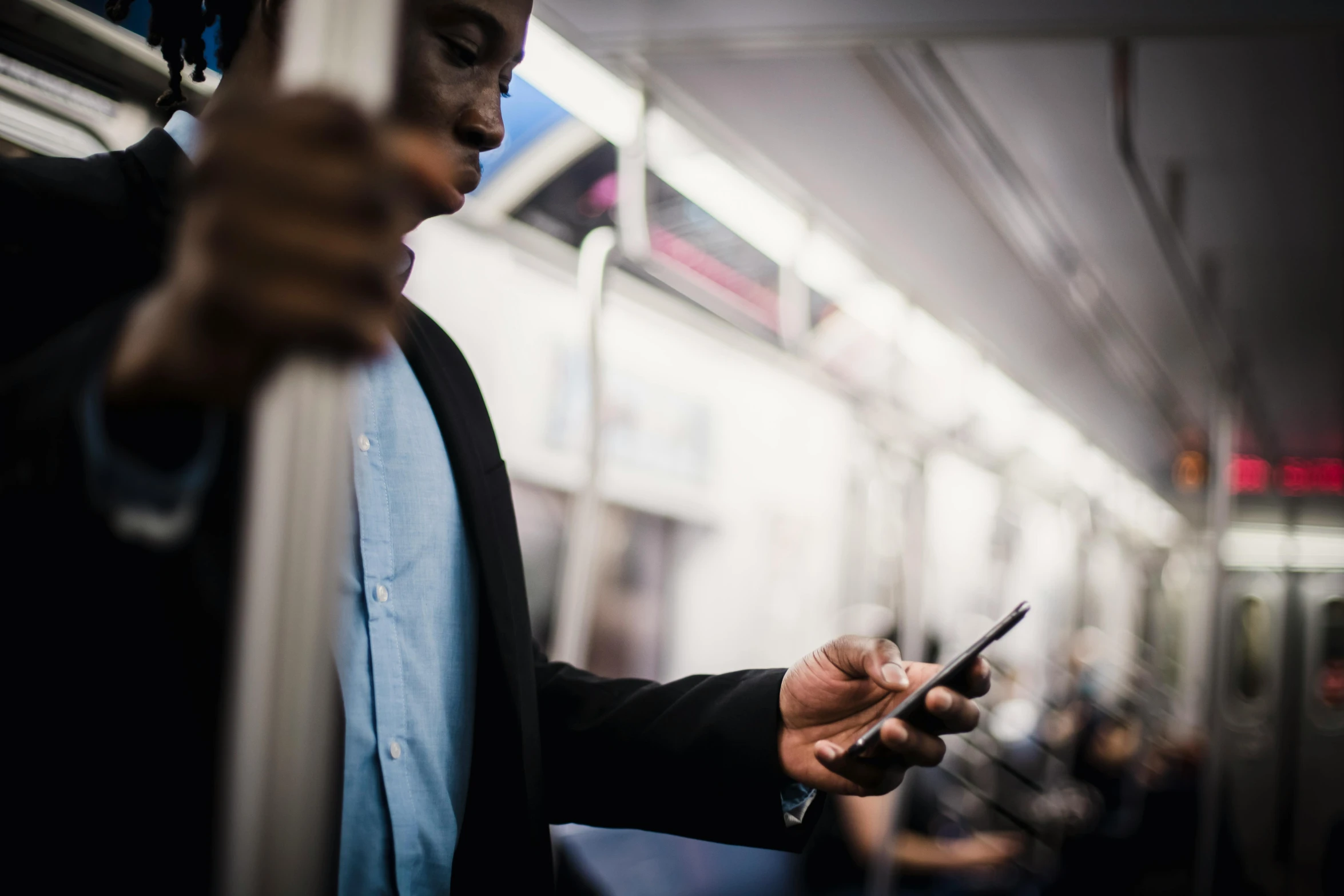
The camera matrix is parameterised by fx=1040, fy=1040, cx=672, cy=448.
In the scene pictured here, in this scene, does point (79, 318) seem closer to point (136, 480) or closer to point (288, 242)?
point (136, 480)

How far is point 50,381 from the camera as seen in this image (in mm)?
599

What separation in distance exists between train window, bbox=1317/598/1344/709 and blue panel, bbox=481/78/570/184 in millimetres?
7827

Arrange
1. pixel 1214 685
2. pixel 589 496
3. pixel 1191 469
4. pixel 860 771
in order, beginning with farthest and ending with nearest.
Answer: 1. pixel 1191 469
2. pixel 1214 685
3. pixel 589 496
4. pixel 860 771

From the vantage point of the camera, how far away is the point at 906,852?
428 centimetres

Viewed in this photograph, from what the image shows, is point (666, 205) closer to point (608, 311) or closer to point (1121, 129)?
point (608, 311)

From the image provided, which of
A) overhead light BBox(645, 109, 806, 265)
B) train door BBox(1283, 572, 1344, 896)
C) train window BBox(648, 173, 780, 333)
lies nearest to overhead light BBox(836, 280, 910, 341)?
train window BBox(648, 173, 780, 333)

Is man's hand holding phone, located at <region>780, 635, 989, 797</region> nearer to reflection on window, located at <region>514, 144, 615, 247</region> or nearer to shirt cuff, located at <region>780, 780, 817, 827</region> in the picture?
shirt cuff, located at <region>780, 780, 817, 827</region>

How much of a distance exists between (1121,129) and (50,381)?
2.86 meters

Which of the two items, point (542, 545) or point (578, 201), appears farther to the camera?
point (542, 545)

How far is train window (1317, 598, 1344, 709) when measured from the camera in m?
8.18

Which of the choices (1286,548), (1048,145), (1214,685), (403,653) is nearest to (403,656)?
(403,653)

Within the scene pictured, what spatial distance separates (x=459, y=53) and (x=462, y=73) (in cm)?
2

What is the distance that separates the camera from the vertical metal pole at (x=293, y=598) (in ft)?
1.78

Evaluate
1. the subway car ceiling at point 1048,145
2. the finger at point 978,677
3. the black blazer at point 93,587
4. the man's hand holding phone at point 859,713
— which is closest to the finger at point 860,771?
the man's hand holding phone at point 859,713
